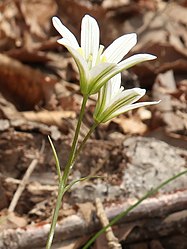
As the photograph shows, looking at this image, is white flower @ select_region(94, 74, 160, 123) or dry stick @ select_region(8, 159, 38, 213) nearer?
white flower @ select_region(94, 74, 160, 123)

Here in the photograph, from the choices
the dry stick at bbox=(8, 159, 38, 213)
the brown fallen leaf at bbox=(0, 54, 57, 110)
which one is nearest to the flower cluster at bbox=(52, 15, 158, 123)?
the dry stick at bbox=(8, 159, 38, 213)

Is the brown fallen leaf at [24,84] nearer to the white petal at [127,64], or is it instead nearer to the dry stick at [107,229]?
the dry stick at [107,229]

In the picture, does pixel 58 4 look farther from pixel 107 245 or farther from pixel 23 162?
pixel 107 245

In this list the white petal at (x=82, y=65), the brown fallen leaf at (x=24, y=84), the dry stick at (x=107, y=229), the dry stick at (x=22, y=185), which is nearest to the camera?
the white petal at (x=82, y=65)

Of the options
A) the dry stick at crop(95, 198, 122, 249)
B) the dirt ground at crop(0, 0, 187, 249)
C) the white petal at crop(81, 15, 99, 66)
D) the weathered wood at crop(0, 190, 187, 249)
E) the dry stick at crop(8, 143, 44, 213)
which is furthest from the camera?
the dry stick at crop(8, 143, 44, 213)

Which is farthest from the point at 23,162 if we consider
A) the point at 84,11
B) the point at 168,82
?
the point at 84,11

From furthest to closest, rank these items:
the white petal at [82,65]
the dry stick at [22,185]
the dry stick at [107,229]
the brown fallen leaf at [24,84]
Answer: the brown fallen leaf at [24,84]
the dry stick at [22,185]
the dry stick at [107,229]
the white petal at [82,65]

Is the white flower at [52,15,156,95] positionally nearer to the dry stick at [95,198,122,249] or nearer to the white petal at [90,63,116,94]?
the white petal at [90,63,116,94]

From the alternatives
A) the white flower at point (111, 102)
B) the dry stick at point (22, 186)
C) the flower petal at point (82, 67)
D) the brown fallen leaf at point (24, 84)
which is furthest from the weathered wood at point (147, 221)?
the brown fallen leaf at point (24, 84)
